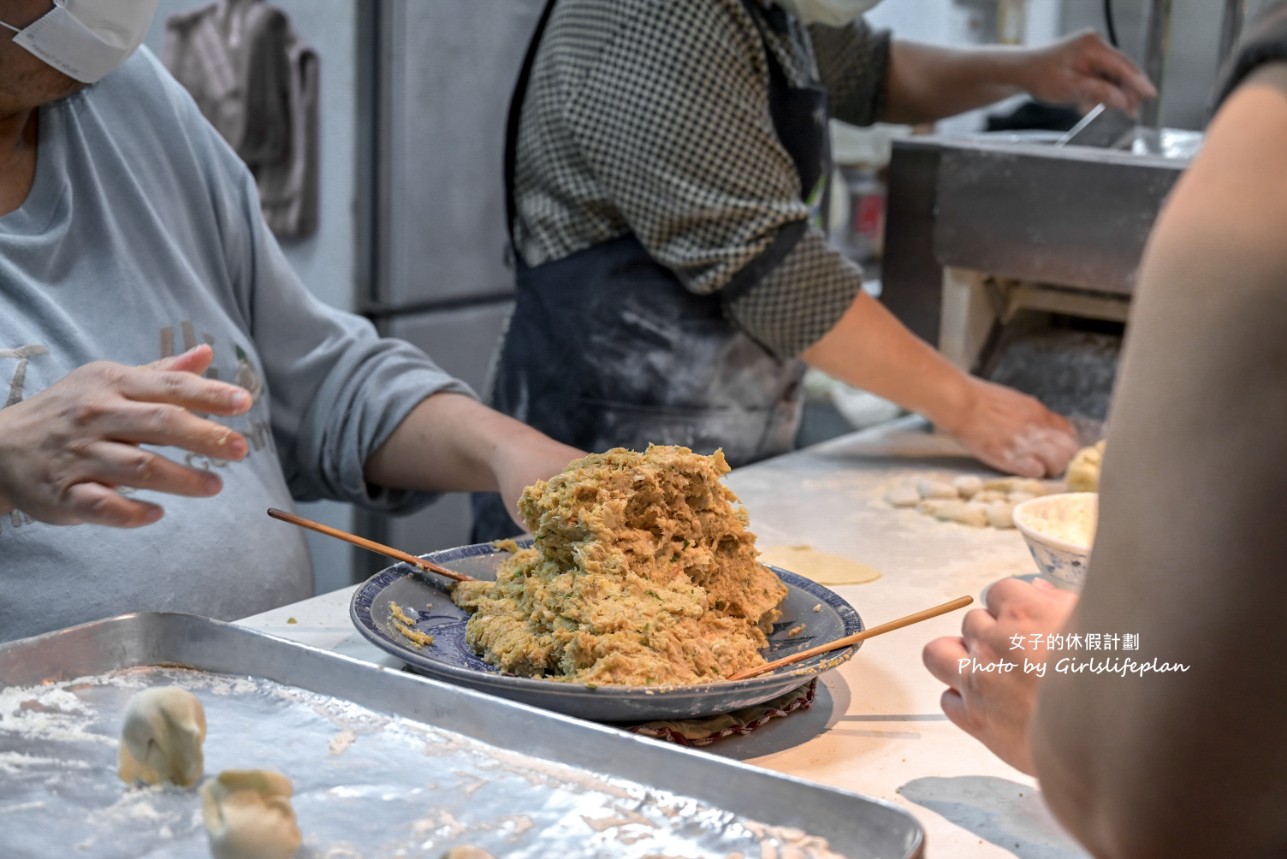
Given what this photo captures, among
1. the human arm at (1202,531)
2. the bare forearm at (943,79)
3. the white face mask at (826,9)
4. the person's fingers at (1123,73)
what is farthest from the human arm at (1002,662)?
→ the bare forearm at (943,79)

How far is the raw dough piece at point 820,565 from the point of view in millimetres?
1601

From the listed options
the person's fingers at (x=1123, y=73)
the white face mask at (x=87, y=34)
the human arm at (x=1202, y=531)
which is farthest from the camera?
the person's fingers at (x=1123, y=73)

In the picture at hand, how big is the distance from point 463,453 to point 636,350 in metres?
0.66

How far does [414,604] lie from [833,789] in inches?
21.3

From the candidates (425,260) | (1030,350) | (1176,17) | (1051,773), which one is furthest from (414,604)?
(1176,17)

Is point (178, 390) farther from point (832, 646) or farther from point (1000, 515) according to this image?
point (1000, 515)

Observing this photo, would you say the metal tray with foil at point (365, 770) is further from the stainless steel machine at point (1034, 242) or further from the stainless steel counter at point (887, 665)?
the stainless steel machine at point (1034, 242)

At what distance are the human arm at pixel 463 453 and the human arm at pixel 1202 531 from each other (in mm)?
853

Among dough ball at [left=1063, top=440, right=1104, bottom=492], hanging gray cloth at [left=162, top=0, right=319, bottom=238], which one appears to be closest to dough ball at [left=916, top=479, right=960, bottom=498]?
dough ball at [left=1063, top=440, right=1104, bottom=492]

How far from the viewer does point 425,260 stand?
10.5ft

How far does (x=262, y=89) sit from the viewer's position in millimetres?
2916

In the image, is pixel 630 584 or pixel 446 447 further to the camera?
pixel 446 447

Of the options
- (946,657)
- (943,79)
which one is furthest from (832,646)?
(943,79)

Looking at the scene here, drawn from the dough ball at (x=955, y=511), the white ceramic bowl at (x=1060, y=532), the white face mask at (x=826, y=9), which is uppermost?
→ the white face mask at (x=826, y=9)
